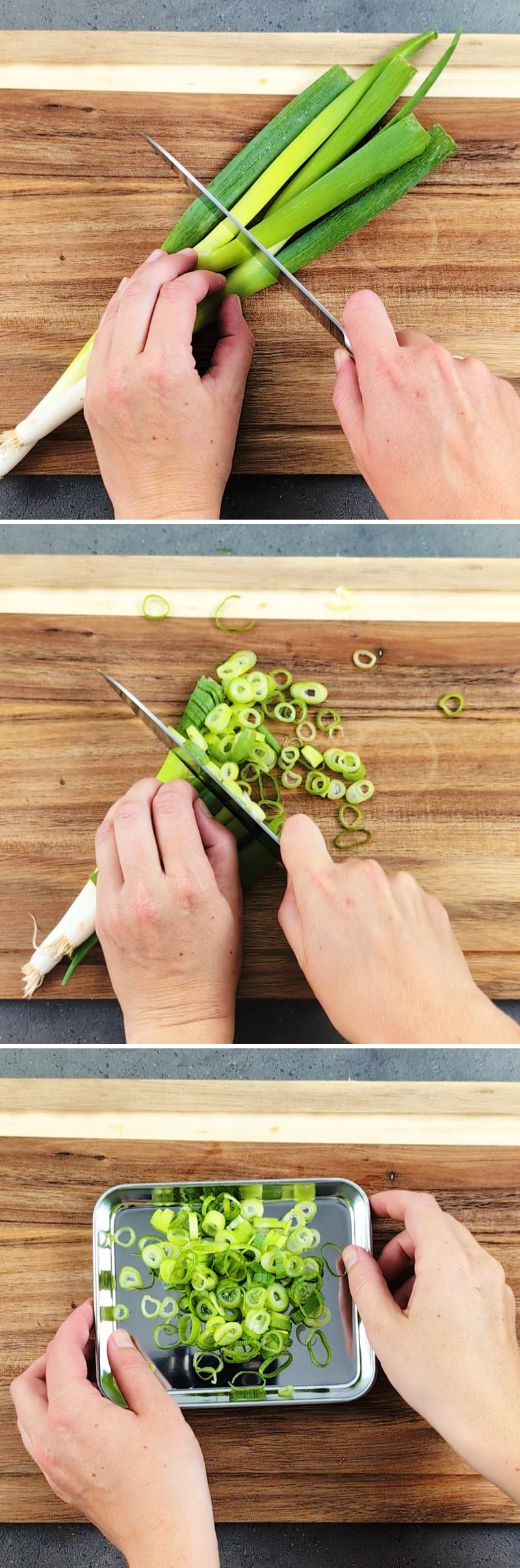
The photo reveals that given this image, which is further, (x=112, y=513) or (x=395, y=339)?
(x=112, y=513)

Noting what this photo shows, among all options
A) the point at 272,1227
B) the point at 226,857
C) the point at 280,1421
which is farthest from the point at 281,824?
the point at 280,1421

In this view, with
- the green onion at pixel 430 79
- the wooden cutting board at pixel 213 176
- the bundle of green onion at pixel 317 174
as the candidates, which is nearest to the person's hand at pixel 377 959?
the wooden cutting board at pixel 213 176

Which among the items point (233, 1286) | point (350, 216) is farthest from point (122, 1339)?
point (350, 216)

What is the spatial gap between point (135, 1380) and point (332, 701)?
0.96 metres

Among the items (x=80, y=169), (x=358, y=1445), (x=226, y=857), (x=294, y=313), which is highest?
(x=80, y=169)

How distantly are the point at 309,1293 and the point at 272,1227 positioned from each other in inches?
3.9

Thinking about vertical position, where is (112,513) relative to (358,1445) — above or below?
above

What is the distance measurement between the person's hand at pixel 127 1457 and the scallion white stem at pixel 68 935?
508 mm

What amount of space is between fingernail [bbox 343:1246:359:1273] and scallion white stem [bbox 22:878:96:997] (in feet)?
1.87

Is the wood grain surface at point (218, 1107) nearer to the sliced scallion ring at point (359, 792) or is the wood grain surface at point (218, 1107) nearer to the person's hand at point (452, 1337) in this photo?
the person's hand at point (452, 1337)

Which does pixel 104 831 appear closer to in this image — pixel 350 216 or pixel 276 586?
pixel 276 586

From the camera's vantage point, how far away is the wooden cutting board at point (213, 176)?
1456 mm

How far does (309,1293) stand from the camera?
1.38m

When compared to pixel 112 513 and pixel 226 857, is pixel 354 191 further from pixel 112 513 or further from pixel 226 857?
pixel 226 857
